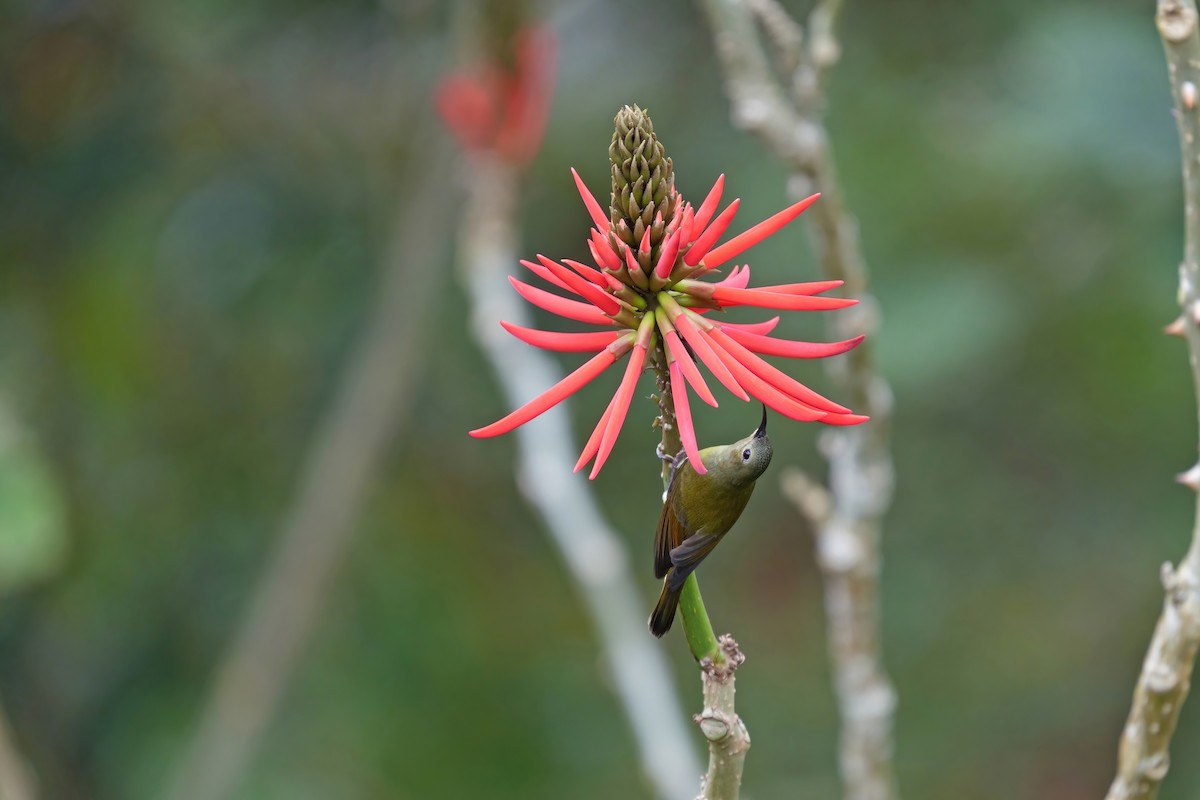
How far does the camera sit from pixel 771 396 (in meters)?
0.59

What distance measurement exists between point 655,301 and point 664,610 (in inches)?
7.2

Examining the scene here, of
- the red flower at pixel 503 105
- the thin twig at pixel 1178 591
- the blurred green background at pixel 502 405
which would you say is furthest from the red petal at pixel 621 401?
the blurred green background at pixel 502 405

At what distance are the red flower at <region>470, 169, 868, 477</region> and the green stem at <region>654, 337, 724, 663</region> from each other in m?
0.01

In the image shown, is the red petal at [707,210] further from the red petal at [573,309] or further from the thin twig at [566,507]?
the thin twig at [566,507]

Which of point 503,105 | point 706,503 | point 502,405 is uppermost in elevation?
point 503,105

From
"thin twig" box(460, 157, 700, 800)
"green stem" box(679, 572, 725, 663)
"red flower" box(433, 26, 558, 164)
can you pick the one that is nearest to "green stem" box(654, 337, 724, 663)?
"green stem" box(679, 572, 725, 663)

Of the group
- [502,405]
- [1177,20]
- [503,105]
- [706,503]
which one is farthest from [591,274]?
[502,405]

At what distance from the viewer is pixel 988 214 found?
3281 mm

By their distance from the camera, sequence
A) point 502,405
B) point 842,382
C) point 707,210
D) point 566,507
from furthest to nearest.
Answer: point 502,405 < point 566,507 < point 842,382 < point 707,210

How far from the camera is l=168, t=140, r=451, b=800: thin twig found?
2939 mm

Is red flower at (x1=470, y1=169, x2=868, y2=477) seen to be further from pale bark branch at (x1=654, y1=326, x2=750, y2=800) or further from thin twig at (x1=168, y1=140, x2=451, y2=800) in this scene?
thin twig at (x1=168, y1=140, x2=451, y2=800)

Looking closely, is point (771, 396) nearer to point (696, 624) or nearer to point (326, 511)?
point (696, 624)

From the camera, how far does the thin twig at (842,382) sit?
146cm

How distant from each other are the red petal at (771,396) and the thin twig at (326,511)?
90.7 inches
